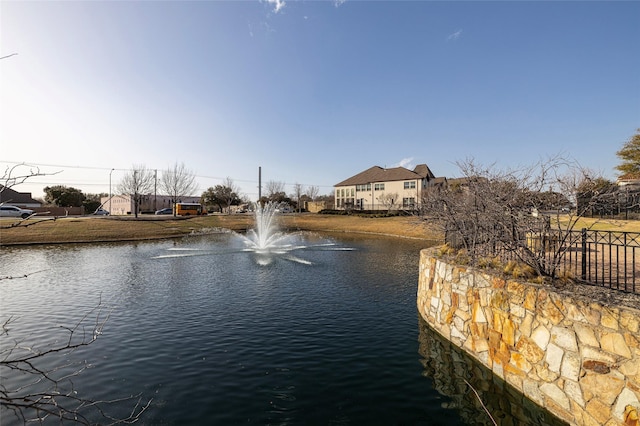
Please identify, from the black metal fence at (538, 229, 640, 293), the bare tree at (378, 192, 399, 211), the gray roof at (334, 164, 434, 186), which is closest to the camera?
the black metal fence at (538, 229, 640, 293)

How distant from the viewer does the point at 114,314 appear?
37.2ft

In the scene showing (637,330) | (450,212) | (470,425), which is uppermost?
(450,212)

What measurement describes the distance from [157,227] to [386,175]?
44542 mm

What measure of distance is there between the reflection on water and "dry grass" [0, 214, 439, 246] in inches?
255

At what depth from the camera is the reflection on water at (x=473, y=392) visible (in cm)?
600

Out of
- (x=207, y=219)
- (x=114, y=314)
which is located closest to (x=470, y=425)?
(x=114, y=314)

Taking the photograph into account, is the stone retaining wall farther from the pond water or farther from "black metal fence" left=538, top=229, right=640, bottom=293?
"black metal fence" left=538, top=229, right=640, bottom=293

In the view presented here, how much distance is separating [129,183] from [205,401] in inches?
2279

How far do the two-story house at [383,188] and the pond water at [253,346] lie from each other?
151 ft

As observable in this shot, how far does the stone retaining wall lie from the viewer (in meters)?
5.10

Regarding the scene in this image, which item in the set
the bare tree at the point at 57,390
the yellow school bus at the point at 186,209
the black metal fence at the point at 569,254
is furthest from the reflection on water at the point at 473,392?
the yellow school bus at the point at 186,209

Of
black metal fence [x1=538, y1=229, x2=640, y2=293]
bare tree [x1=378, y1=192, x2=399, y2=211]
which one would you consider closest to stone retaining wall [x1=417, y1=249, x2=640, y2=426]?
black metal fence [x1=538, y1=229, x2=640, y2=293]

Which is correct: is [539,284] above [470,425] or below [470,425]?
above

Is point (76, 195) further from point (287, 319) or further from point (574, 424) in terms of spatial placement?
point (574, 424)
